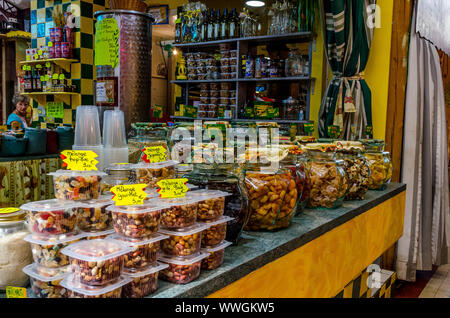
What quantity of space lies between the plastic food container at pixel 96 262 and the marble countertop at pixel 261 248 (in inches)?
4.9

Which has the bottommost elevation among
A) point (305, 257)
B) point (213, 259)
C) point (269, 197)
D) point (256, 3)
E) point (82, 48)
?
point (305, 257)

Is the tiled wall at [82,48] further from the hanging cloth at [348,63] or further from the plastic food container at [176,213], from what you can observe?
the plastic food container at [176,213]

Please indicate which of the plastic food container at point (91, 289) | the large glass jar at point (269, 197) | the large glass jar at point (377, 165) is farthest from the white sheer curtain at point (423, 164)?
the plastic food container at point (91, 289)

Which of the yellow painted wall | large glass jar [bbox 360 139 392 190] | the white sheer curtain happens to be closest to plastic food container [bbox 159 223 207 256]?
large glass jar [bbox 360 139 392 190]

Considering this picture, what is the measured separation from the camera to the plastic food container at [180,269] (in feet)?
2.89

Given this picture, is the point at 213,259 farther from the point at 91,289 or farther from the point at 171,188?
the point at 91,289

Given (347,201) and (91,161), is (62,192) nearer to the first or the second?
(91,161)

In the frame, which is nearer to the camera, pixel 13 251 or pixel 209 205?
pixel 13 251

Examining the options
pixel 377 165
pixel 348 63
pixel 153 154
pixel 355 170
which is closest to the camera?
pixel 153 154

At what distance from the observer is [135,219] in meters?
0.83

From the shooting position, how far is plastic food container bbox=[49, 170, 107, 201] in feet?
3.01

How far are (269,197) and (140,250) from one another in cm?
56

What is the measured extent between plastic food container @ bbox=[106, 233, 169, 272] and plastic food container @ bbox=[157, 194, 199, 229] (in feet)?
0.15

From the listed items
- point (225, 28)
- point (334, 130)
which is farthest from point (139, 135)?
point (225, 28)
